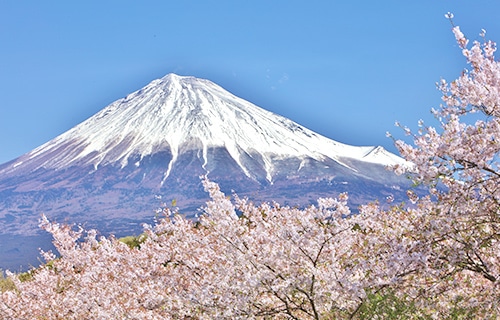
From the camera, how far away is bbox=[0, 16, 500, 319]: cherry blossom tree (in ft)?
17.0

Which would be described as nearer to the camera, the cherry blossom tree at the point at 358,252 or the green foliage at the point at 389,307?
the cherry blossom tree at the point at 358,252

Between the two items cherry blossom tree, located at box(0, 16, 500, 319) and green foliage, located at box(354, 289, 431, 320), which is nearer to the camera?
cherry blossom tree, located at box(0, 16, 500, 319)

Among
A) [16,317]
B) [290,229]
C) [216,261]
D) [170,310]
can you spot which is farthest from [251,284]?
[16,317]

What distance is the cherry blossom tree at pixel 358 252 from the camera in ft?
17.0

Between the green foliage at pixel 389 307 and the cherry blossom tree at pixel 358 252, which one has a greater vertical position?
the cherry blossom tree at pixel 358 252

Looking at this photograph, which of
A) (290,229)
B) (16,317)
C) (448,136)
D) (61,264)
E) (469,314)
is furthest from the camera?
(61,264)

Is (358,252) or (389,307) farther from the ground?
(358,252)

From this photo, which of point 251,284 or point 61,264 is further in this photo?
point 61,264

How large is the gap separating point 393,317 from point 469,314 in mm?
858

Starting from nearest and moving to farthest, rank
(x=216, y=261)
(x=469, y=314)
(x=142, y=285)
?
(x=469, y=314) < (x=216, y=261) < (x=142, y=285)

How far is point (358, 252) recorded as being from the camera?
6699 mm

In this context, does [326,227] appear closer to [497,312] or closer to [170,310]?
[497,312]

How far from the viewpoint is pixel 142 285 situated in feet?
30.5

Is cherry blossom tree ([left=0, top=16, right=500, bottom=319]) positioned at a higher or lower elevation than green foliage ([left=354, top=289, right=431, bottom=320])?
higher
